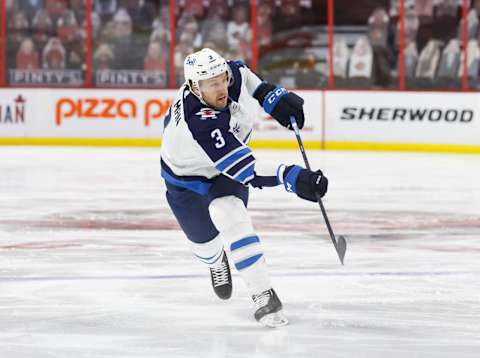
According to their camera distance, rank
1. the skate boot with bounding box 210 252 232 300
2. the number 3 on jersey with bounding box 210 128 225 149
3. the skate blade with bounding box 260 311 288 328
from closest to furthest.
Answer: the number 3 on jersey with bounding box 210 128 225 149 → the skate blade with bounding box 260 311 288 328 → the skate boot with bounding box 210 252 232 300

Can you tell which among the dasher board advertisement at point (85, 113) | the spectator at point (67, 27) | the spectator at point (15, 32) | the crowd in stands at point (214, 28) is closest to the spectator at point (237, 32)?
the crowd in stands at point (214, 28)

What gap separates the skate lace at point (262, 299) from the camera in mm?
3982

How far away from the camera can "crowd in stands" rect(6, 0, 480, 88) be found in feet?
46.8

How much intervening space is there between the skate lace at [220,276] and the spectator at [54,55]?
10.6 metres

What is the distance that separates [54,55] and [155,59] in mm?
1311

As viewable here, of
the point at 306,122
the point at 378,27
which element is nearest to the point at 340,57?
the point at 378,27

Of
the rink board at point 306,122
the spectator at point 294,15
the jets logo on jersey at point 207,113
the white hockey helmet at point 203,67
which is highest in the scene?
the white hockey helmet at point 203,67

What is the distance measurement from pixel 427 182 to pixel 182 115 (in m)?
5.85

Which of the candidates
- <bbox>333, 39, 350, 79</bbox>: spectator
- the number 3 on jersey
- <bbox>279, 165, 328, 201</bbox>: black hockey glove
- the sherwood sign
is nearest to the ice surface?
<bbox>279, 165, 328, 201</bbox>: black hockey glove

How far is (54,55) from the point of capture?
14805mm

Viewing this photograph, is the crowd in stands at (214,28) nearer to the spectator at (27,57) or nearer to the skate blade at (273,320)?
the spectator at (27,57)

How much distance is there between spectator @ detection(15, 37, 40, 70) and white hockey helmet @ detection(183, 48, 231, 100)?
11044 mm

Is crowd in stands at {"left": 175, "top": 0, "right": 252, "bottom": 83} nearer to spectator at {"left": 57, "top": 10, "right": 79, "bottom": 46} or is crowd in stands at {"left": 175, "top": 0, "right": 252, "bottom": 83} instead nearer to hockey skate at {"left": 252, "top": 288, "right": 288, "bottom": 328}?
spectator at {"left": 57, "top": 10, "right": 79, "bottom": 46}

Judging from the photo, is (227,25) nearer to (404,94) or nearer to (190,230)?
(404,94)
